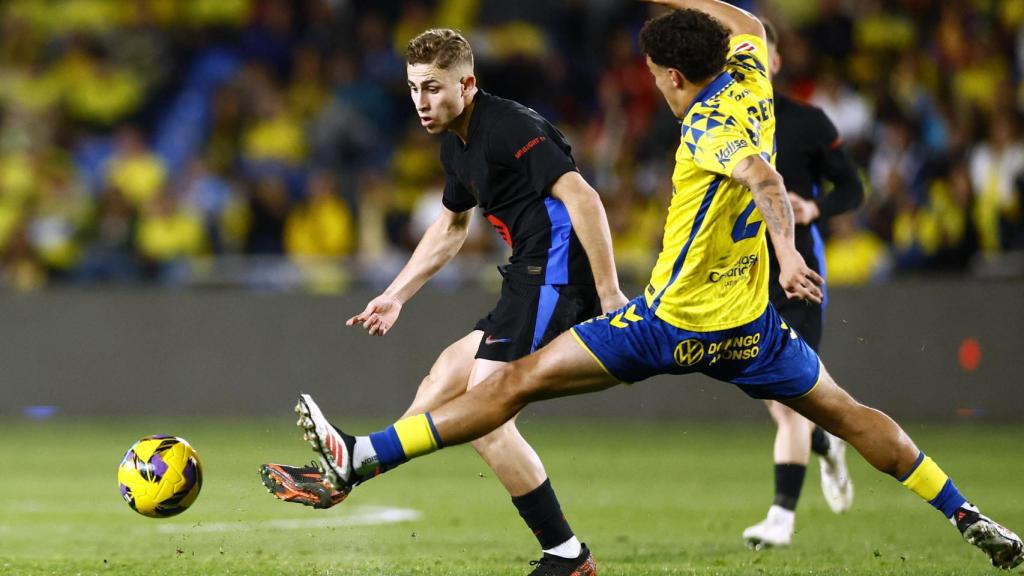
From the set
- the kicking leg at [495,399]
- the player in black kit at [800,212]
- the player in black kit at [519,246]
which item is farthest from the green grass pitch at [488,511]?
the kicking leg at [495,399]

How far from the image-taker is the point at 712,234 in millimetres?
5770

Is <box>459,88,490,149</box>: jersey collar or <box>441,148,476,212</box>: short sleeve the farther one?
<box>441,148,476,212</box>: short sleeve

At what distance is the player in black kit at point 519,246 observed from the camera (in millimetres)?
6258

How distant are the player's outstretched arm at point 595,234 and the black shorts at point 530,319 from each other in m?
0.29

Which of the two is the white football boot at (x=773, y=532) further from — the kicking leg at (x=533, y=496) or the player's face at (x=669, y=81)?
the player's face at (x=669, y=81)

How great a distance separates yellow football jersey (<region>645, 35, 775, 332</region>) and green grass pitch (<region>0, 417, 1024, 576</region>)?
1417mm

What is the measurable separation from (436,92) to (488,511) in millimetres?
3737

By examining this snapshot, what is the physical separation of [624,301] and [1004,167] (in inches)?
337

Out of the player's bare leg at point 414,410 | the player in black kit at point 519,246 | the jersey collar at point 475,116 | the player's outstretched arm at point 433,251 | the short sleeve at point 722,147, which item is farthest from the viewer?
the player's outstretched arm at point 433,251

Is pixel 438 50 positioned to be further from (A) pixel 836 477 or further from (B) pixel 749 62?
(A) pixel 836 477

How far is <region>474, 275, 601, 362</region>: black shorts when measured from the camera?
6379 millimetres

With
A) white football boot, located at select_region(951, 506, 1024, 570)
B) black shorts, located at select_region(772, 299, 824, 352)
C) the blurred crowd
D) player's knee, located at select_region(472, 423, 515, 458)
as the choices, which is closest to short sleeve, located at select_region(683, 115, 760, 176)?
player's knee, located at select_region(472, 423, 515, 458)

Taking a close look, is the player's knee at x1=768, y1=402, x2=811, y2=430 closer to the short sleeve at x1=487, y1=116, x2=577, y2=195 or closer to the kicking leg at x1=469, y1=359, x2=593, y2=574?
the kicking leg at x1=469, y1=359, x2=593, y2=574

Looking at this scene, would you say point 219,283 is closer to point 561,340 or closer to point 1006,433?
point 1006,433
